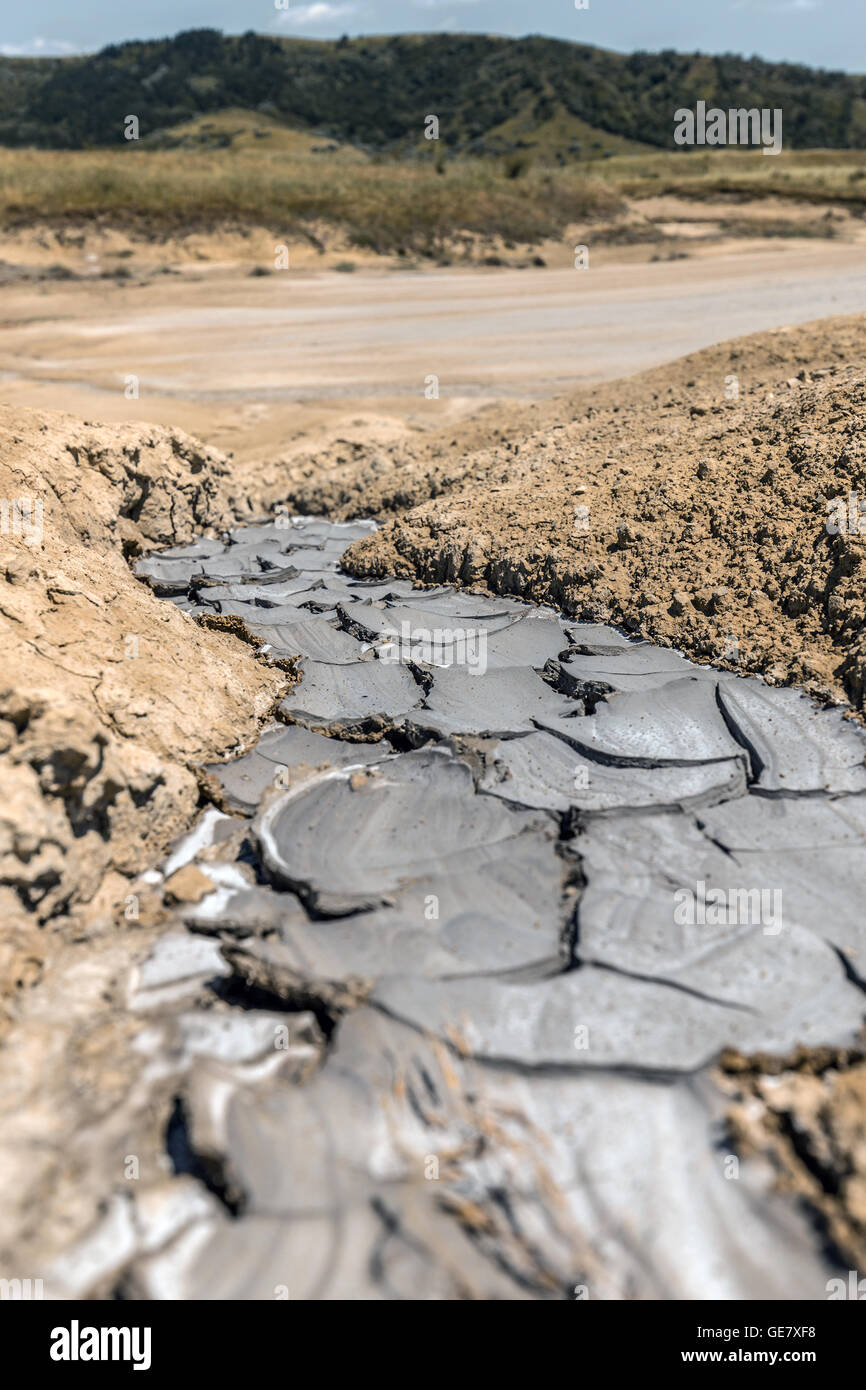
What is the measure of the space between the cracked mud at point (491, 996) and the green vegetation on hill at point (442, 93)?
148 feet

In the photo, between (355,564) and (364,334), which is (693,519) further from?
(364,334)

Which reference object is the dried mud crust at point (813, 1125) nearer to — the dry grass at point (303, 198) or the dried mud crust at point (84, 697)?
the dried mud crust at point (84, 697)

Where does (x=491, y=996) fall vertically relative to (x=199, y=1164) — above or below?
above

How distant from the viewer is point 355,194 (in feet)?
68.3

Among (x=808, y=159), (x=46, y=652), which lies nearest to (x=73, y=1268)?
(x=46, y=652)

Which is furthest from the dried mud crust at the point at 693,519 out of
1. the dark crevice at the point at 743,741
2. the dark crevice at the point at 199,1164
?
the dark crevice at the point at 199,1164

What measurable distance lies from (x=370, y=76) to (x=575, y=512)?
69.8m

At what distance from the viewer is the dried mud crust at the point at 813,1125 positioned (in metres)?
1.46

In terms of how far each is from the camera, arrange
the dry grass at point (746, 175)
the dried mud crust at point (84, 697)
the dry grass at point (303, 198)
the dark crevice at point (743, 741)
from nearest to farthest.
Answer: the dried mud crust at point (84, 697) → the dark crevice at point (743, 741) → the dry grass at point (303, 198) → the dry grass at point (746, 175)

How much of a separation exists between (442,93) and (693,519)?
63.1 m

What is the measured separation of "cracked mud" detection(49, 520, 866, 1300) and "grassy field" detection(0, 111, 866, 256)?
19.1 m

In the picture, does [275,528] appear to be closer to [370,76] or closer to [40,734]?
[40,734]

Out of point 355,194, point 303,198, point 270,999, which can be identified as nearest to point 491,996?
point 270,999

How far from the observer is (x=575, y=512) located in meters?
4.21
